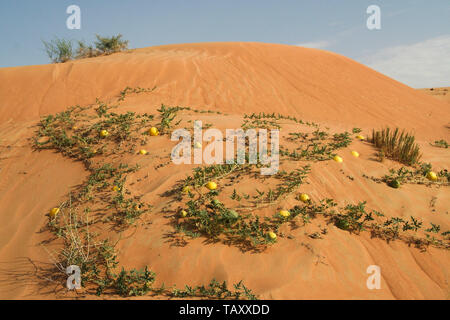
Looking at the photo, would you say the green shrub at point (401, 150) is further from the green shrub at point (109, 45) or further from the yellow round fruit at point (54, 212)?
the green shrub at point (109, 45)

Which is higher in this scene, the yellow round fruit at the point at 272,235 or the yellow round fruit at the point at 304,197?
Answer: the yellow round fruit at the point at 304,197

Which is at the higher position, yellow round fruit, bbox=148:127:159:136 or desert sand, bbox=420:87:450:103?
desert sand, bbox=420:87:450:103

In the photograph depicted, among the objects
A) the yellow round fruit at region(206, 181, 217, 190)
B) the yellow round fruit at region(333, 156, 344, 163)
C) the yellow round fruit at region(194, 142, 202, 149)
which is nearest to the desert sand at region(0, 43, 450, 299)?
the yellow round fruit at region(333, 156, 344, 163)

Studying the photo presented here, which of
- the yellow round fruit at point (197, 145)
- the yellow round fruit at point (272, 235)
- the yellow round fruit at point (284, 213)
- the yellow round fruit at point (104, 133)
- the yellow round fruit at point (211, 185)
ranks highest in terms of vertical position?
the yellow round fruit at point (104, 133)

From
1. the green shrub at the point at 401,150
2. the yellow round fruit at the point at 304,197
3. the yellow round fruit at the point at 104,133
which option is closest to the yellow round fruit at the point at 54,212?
the yellow round fruit at the point at 104,133

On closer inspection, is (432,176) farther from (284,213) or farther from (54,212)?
(54,212)

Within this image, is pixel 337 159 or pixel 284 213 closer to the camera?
pixel 284 213

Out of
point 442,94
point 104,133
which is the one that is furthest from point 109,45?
point 442,94

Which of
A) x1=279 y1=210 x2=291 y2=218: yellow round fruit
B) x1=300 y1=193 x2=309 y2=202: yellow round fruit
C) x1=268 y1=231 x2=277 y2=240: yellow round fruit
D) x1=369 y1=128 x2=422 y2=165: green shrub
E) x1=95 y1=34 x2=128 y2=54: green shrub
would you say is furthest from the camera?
x1=95 y1=34 x2=128 y2=54: green shrub

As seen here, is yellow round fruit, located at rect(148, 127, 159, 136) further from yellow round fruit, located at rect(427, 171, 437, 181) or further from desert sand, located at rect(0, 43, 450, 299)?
yellow round fruit, located at rect(427, 171, 437, 181)

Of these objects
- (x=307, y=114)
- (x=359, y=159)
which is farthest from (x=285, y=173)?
(x=307, y=114)

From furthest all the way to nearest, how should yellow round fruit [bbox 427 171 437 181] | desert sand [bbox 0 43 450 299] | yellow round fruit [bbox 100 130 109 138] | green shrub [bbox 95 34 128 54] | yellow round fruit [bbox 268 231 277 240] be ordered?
1. green shrub [bbox 95 34 128 54]
2. yellow round fruit [bbox 100 130 109 138]
3. yellow round fruit [bbox 427 171 437 181]
4. yellow round fruit [bbox 268 231 277 240]
5. desert sand [bbox 0 43 450 299]
